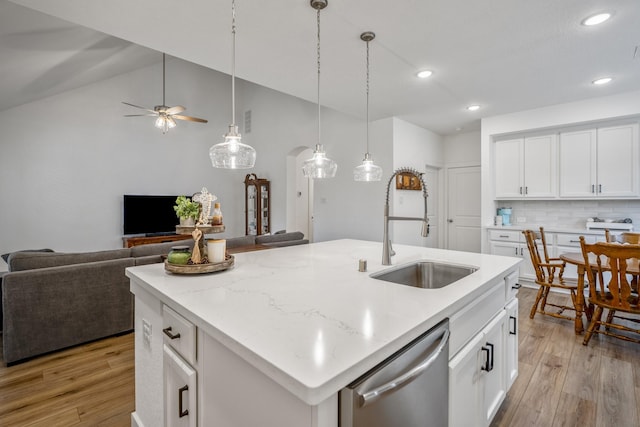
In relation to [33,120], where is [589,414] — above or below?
below

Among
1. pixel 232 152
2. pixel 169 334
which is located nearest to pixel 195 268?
pixel 169 334

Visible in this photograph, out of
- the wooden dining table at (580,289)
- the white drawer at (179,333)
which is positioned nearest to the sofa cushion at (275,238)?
the white drawer at (179,333)

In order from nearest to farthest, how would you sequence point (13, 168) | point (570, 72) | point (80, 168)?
point (570, 72) < point (13, 168) < point (80, 168)

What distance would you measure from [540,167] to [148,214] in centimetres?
684

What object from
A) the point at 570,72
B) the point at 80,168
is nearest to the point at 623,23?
the point at 570,72

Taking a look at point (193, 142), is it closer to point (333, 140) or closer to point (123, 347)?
point (333, 140)

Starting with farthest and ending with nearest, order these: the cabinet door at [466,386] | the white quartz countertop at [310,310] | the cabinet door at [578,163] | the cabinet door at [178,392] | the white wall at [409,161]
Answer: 1. the white wall at [409,161]
2. the cabinet door at [578,163]
3. the cabinet door at [466,386]
4. the cabinet door at [178,392]
5. the white quartz countertop at [310,310]

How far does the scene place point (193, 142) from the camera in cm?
679

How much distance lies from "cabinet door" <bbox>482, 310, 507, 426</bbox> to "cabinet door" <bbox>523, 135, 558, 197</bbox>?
371cm

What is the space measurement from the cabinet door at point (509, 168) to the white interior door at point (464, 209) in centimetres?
82

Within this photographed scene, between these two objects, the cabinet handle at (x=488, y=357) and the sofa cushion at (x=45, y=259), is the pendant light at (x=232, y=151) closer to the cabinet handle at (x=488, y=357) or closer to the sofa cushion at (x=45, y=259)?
the cabinet handle at (x=488, y=357)

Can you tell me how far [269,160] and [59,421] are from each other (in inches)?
223

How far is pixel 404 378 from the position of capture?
834 millimetres

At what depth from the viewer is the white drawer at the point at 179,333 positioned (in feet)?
3.59
